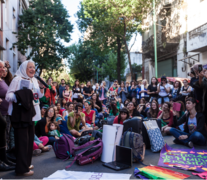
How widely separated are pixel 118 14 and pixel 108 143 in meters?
16.5

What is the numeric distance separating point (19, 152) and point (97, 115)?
→ 620 cm

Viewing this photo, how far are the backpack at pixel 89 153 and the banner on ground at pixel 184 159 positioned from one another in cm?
126

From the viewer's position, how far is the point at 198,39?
15.0 metres

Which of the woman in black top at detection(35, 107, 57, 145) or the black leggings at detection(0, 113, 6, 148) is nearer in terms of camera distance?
the black leggings at detection(0, 113, 6, 148)

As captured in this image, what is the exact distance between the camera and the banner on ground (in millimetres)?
4324

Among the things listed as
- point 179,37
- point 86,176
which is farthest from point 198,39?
point 86,176

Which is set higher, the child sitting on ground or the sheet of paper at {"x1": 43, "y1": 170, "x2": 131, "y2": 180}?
the child sitting on ground

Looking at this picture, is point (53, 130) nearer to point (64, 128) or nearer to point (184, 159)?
point (64, 128)

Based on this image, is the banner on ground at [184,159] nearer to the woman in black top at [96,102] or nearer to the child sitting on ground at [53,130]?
the child sitting on ground at [53,130]

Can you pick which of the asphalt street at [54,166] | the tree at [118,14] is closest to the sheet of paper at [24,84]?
the asphalt street at [54,166]

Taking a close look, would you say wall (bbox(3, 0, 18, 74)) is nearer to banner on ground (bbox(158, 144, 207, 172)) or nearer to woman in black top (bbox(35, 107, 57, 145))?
woman in black top (bbox(35, 107, 57, 145))

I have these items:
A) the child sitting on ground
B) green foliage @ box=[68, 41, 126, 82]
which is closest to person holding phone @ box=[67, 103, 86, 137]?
the child sitting on ground

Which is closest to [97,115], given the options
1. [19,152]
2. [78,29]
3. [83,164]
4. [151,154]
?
[151,154]

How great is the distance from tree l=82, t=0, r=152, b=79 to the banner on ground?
15.2 metres
